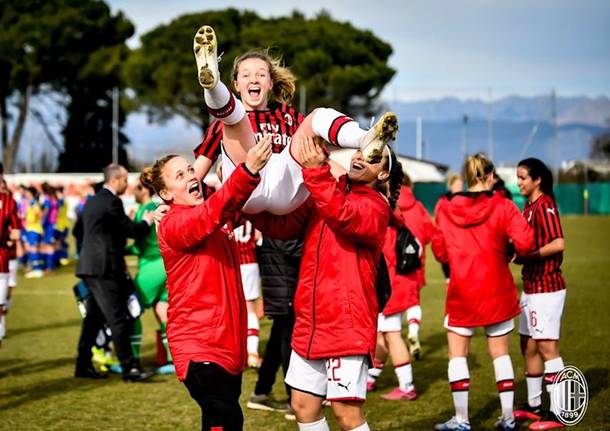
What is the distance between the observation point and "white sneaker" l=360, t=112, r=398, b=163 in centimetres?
423

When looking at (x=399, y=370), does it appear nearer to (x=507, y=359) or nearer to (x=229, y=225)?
(x=507, y=359)

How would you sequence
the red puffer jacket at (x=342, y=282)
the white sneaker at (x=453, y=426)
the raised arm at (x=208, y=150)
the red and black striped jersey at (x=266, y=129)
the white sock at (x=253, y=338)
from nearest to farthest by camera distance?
the red puffer jacket at (x=342, y=282) → the red and black striped jersey at (x=266, y=129) → the raised arm at (x=208, y=150) → the white sneaker at (x=453, y=426) → the white sock at (x=253, y=338)

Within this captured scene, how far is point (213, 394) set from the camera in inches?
185

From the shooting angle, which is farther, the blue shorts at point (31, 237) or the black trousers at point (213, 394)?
the blue shorts at point (31, 237)

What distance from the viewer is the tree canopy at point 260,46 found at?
50.2 metres

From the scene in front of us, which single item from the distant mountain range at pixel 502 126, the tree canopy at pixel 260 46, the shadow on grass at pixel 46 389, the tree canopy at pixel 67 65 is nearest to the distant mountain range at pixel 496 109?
the distant mountain range at pixel 502 126

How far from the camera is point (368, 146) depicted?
428cm

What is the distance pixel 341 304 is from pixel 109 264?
5038mm

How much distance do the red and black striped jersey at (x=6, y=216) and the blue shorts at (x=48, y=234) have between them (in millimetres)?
12723

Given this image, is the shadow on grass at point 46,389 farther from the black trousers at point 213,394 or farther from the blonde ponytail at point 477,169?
the blonde ponytail at point 477,169

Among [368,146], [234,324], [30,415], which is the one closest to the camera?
[368,146]

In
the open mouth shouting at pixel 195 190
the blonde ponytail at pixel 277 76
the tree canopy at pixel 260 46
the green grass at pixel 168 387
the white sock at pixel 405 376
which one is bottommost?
the green grass at pixel 168 387

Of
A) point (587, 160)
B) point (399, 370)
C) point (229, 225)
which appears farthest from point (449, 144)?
point (229, 225)

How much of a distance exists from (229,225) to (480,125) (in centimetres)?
4560
